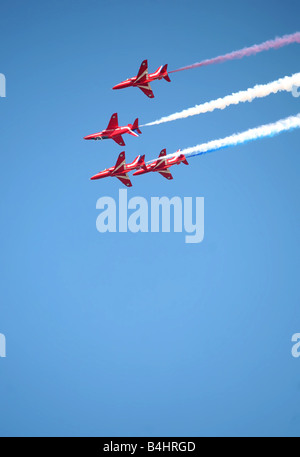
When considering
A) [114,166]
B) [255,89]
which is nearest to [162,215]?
[114,166]

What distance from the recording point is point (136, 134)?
190ft

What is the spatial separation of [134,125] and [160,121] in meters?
5.92

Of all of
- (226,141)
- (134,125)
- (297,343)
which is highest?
(134,125)

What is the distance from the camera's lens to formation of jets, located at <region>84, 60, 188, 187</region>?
191 feet

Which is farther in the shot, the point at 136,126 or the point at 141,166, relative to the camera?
the point at 141,166

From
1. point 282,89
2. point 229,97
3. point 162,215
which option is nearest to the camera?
point 282,89

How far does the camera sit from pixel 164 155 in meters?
59.8

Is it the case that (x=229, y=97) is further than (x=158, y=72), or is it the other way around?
(x=158, y=72)

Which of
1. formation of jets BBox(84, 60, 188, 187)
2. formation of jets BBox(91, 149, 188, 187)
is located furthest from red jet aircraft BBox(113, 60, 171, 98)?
formation of jets BBox(91, 149, 188, 187)

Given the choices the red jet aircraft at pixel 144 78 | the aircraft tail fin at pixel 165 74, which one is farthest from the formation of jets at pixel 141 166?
the aircraft tail fin at pixel 165 74

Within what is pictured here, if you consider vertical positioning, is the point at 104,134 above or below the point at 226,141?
above

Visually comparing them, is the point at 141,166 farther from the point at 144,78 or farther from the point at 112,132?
the point at 144,78

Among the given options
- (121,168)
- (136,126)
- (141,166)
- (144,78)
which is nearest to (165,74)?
(144,78)

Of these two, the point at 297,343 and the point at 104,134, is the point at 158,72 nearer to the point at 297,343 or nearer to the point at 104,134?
the point at 104,134
